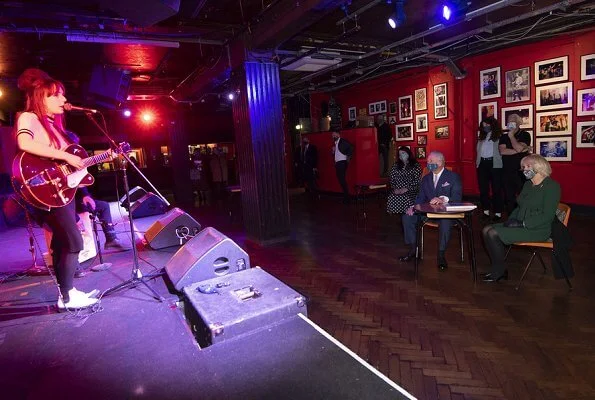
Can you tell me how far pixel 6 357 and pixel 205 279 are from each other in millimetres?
1329

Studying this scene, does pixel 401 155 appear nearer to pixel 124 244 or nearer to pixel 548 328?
pixel 548 328

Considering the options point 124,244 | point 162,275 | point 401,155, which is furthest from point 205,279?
point 401,155

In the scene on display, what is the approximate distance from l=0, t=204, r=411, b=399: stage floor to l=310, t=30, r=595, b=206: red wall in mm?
6538

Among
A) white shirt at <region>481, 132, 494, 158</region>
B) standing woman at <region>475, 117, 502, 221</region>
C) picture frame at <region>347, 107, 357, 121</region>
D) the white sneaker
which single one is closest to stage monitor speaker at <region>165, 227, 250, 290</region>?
the white sneaker

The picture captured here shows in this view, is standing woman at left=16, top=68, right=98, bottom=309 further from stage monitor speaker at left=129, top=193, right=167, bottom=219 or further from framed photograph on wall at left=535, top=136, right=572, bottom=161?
framed photograph on wall at left=535, top=136, right=572, bottom=161

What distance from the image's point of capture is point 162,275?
362cm

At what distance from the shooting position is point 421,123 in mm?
8930

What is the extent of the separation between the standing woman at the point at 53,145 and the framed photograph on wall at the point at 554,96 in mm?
7418

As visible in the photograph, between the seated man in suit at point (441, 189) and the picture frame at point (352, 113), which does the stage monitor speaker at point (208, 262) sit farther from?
the picture frame at point (352, 113)

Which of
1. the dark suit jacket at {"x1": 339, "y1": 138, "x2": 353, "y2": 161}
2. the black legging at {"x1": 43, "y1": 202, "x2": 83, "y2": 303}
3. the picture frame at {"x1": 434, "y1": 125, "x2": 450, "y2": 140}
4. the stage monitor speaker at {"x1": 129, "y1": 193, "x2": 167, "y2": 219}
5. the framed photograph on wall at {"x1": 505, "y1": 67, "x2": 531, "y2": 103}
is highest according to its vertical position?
the framed photograph on wall at {"x1": 505, "y1": 67, "x2": 531, "y2": 103}

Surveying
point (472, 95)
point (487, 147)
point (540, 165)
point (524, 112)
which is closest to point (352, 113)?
point (472, 95)

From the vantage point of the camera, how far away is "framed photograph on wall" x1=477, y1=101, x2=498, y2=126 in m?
7.24

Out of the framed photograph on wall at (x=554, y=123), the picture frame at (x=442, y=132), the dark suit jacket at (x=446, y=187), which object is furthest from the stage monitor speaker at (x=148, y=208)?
the framed photograph on wall at (x=554, y=123)

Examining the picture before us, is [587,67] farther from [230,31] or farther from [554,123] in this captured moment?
[230,31]
